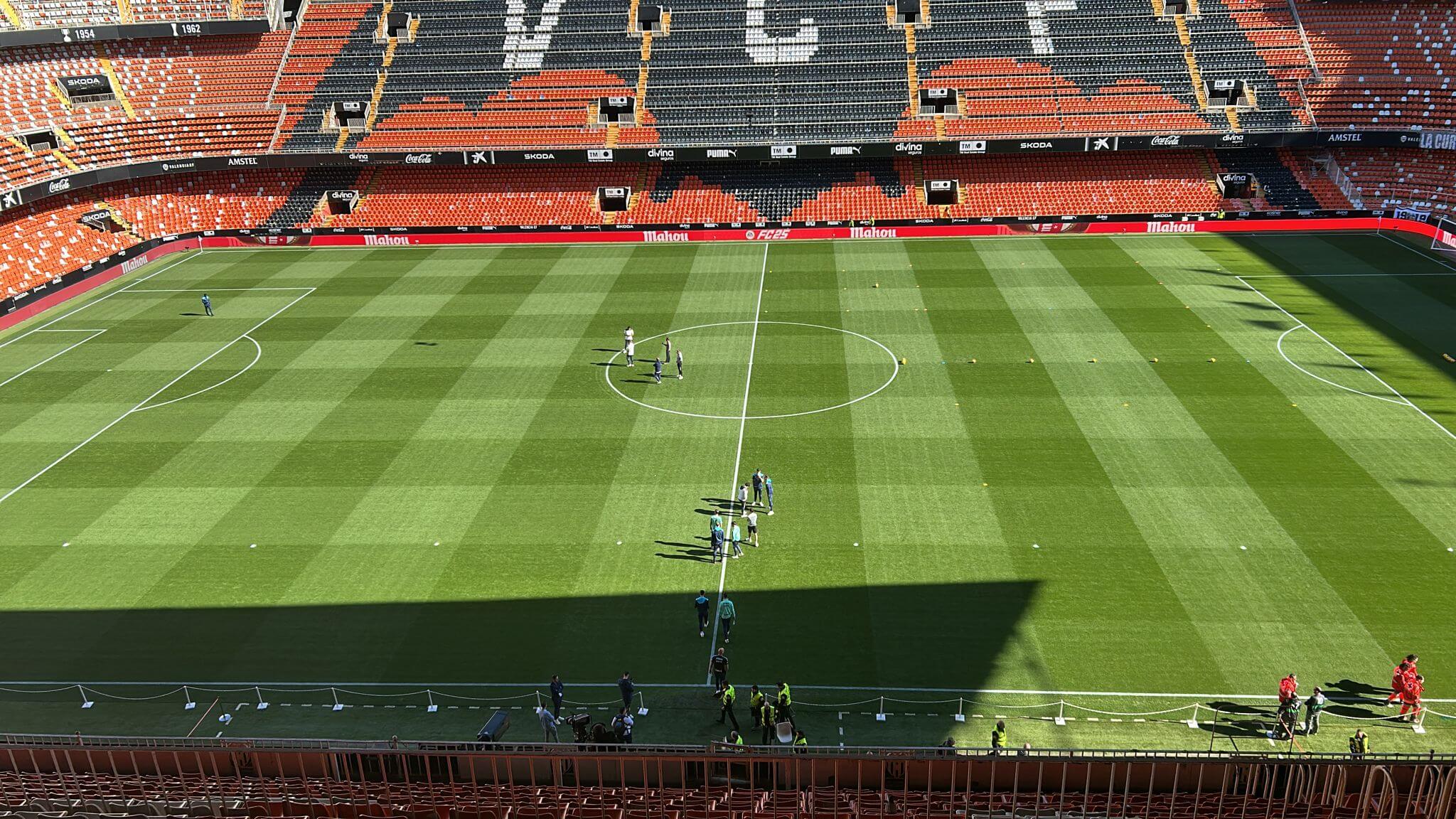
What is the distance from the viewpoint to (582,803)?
14977 mm

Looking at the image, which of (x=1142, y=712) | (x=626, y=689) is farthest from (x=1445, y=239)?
(x=626, y=689)

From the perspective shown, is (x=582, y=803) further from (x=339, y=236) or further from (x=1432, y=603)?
(x=339, y=236)

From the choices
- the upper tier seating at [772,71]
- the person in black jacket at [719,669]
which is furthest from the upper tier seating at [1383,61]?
the person in black jacket at [719,669]

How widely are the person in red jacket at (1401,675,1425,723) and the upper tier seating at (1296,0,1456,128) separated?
52378 millimetres

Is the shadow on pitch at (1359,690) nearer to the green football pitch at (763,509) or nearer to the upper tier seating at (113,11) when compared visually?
the green football pitch at (763,509)

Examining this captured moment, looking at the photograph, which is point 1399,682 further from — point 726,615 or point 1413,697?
point 726,615

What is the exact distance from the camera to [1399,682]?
2067cm

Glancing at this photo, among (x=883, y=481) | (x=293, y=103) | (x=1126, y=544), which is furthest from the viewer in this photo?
(x=293, y=103)

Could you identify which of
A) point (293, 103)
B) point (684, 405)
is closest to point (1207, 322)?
point (684, 405)

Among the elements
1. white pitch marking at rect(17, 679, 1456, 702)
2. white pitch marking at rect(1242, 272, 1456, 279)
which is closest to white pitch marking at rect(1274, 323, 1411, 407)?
white pitch marking at rect(1242, 272, 1456, 279)

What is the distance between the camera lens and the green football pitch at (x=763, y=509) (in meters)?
22.3

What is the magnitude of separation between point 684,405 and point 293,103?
49.0 m

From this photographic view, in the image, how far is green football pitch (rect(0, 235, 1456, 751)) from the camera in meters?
22.3

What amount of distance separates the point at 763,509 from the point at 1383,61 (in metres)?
59.2
